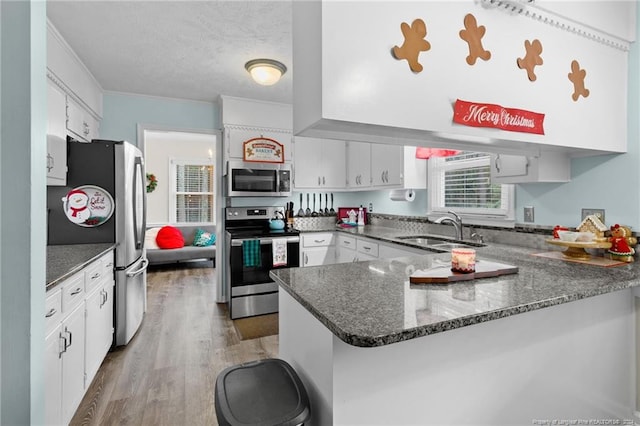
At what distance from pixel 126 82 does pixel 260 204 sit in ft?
6.37

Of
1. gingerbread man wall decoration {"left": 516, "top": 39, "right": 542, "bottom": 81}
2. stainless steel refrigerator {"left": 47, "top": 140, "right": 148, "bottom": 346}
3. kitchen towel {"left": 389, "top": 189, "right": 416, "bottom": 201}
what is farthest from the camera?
kitchen towel {"left": 389, "top": 189, "right": 416, "bottom": 201}

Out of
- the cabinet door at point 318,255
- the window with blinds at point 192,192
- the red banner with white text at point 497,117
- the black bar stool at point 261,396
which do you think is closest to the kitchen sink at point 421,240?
the cabinet door at point 318,255

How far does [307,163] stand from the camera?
4.20 meters

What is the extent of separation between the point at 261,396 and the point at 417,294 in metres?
0.59

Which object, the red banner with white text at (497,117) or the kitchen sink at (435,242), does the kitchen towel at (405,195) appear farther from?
the red banner with white text at (497,117)

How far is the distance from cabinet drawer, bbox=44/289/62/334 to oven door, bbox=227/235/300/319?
6.06 feet

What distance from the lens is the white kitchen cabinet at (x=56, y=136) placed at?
84.2 inches

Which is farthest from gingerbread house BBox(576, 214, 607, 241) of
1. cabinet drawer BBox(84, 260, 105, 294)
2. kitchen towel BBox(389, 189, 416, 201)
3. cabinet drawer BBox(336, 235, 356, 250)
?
cabinet drawer BBox(84, 260, 105, 294)

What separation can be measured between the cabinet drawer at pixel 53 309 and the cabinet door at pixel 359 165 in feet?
9.92

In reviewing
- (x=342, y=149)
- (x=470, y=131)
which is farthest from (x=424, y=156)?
(x=470, y=131)

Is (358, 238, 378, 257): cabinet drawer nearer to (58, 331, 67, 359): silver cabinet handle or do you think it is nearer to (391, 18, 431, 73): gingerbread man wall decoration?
(391, 18, 431, 73): gingerbread man wall decoration

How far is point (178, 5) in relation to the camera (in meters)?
2.06

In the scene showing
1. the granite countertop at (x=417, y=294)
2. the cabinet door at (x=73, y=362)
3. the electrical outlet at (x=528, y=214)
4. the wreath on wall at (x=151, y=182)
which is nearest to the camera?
the granite countertop at (x=417, y=294)

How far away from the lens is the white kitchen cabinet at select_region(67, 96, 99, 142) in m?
2.55
